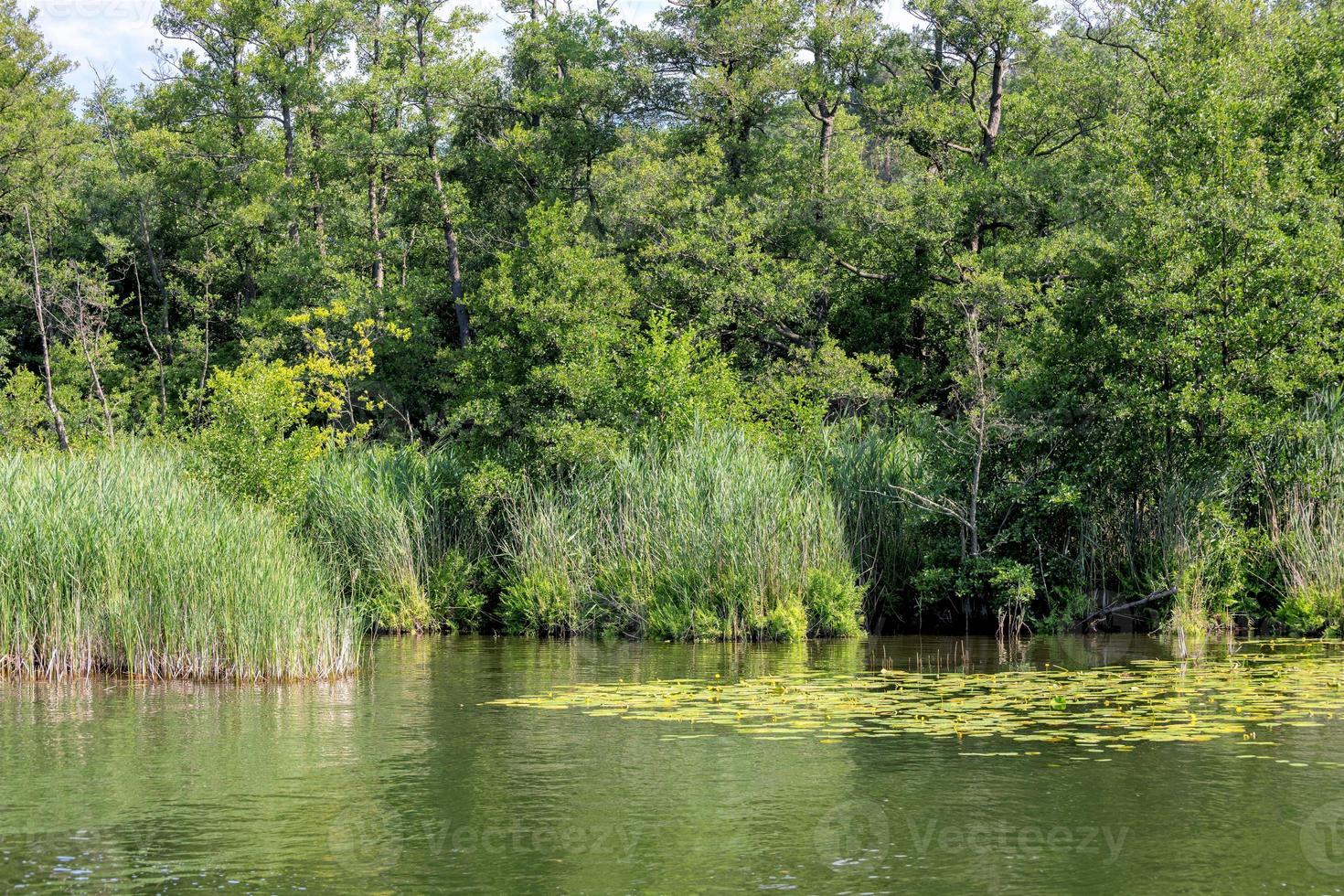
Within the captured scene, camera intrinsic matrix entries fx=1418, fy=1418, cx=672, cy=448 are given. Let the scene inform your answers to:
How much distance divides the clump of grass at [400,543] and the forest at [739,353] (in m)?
0.08

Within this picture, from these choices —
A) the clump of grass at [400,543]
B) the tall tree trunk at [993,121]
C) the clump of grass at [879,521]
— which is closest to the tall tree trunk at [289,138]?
the tall tree trunk at [993,121]

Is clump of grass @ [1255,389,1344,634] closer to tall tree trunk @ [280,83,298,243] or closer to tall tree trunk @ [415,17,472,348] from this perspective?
tall tree trunk @ [415,17,472,348]

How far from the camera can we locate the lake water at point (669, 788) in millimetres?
7035

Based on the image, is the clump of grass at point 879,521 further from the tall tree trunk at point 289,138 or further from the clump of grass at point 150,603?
the tall tree trunk at point 289,138

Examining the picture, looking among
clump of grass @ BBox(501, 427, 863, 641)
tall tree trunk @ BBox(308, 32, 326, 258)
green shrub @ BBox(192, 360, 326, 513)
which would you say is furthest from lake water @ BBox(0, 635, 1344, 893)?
tall tree trunk @ BBox(308, 32, 326, 258)

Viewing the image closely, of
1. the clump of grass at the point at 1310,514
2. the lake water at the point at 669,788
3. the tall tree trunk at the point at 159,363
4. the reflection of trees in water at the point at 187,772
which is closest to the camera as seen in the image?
the lake water at the point at 669,788

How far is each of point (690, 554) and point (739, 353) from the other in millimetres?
14009

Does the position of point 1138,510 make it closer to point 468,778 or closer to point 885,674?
point 885,674

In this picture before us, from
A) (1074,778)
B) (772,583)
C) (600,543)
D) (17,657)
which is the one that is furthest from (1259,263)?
(17,657)

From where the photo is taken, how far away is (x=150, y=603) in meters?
14.4

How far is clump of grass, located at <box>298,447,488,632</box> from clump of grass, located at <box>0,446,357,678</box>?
17.5 feet

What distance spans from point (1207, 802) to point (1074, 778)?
92 centimetres

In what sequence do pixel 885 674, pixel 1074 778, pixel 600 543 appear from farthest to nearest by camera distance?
pixel 600 543
pixel 885 674
pixel 1074 778

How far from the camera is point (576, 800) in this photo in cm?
859
